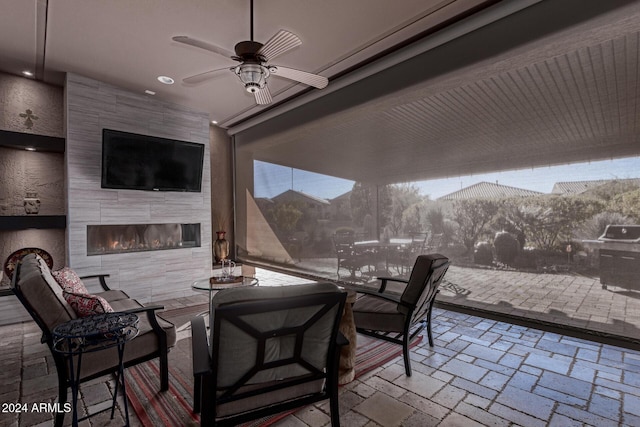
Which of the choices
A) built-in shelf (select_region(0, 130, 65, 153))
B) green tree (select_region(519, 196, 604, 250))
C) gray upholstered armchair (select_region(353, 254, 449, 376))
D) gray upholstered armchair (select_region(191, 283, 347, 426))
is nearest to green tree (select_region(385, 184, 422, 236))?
green tree (select_region(519, 196, 604, 250))

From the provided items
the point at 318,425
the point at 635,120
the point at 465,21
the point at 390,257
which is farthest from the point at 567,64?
the point at 318,425

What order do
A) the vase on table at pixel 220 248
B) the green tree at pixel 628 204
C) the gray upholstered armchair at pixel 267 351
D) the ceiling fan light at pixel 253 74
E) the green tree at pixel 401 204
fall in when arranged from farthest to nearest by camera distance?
1. the vase on table at pixel 220 248
2. the green tree at pixel 401 204
3. the green tree at pixel 628 204
4. the ceiling fan light at pixel 253 74
5. the gray upholstered armchair at pixel 267 351

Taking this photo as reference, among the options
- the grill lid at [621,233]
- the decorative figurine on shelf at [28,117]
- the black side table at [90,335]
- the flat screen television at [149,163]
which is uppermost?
the decorative figurine on shelf at [28,117]

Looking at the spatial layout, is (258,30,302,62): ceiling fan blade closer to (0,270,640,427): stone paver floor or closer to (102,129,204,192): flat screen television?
(0,270,640,427): stone paver floor

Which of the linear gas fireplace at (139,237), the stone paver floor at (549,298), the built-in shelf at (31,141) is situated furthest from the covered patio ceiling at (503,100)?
the built-in shelf at (31,141)

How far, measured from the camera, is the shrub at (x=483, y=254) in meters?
3.44

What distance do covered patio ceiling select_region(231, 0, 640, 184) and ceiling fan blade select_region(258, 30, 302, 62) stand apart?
1744 mm

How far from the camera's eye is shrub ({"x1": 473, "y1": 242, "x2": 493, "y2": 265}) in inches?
135

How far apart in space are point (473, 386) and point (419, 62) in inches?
128

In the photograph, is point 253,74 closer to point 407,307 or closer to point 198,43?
point 198,43

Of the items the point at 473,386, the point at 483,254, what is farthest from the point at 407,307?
the point at 483,254

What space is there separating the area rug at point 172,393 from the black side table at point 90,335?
191 mm

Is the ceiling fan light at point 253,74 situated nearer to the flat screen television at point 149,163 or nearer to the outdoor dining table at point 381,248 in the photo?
the outdoor dining table at point 381,248

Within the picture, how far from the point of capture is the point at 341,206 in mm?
4863
